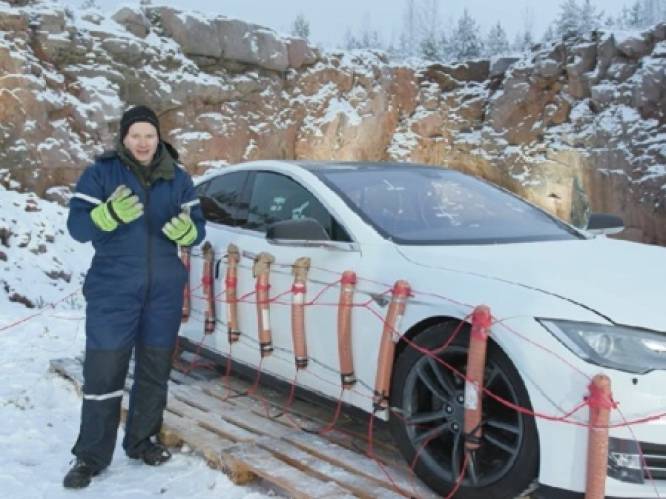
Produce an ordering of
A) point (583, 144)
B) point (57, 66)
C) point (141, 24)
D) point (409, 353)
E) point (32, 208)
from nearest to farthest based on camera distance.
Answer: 1. point (409, 353)
2. point (32, 208)
3. point (57, 66)
4. point (141, 24)
5. point (583, 144)

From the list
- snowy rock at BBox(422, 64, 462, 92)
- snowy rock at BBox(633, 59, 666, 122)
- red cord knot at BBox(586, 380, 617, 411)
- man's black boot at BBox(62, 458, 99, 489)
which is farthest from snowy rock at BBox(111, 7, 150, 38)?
red cord knot at BBox(586, 380, 617, 411)

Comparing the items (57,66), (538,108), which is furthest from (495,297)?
(538,108)

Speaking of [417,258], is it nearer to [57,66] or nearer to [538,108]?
[57,66]

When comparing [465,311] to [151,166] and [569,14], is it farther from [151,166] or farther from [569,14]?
[569,14]

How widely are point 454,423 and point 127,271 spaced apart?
1.75 m

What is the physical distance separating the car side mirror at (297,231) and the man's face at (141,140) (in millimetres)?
768

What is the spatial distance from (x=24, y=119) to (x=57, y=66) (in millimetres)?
2168

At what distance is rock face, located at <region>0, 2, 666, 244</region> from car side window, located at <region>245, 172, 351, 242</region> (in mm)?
11004

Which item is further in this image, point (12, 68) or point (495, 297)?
point (12, 68)

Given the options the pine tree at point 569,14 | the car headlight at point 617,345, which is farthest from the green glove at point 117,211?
the pine tree at point 569,14

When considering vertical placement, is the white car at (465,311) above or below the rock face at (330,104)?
below

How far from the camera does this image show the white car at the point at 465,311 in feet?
7.57

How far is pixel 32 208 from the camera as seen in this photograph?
457 inches

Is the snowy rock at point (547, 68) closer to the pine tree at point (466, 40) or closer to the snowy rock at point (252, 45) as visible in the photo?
the snowy rock at point (252, 45)
